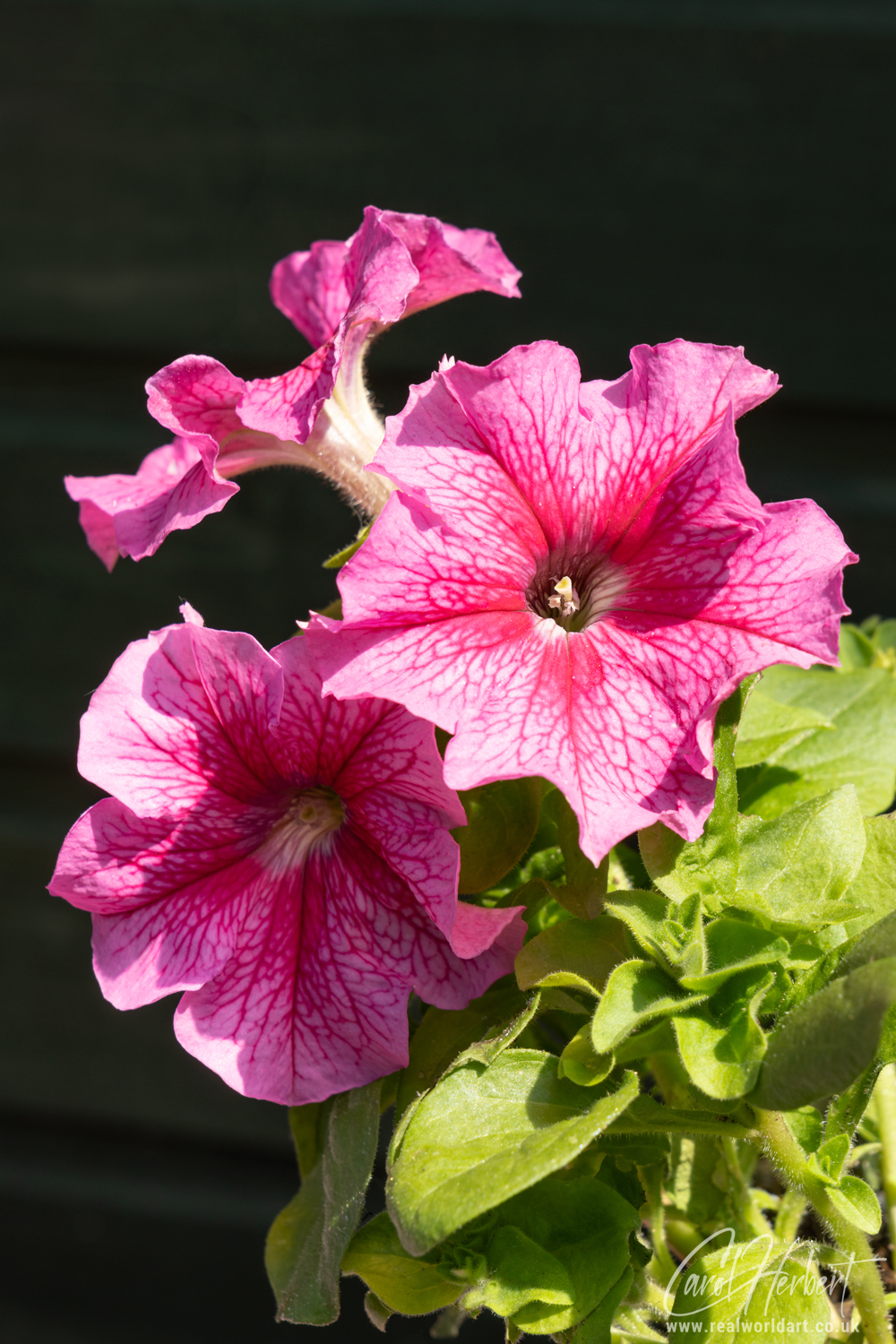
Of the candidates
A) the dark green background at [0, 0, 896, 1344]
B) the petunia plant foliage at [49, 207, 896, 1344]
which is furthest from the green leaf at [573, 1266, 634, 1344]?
the dark green background at [0, 0, 896, 1344]

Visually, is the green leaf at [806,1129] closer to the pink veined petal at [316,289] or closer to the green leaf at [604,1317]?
the green leaf at [604,1317]

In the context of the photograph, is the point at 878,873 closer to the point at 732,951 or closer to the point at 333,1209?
the point at 732,951

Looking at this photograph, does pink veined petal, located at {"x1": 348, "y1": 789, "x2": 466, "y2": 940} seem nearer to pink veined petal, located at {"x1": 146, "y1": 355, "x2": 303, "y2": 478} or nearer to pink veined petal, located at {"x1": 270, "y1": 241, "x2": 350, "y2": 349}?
pink veined petal, located at {"x1": 146, "y1": 355, "x2": 303, "y2": 478}

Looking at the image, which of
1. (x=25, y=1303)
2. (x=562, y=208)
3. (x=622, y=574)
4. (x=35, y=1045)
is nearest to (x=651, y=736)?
(x=622, y=574)

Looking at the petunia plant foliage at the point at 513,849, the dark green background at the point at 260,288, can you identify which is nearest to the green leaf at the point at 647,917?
the petunia plant foliage at the point at 513,849

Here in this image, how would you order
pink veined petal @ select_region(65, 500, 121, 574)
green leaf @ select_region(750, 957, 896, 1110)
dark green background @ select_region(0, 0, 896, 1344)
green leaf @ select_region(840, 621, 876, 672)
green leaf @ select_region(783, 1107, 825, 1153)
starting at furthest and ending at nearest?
dark green background @ select_region(0, 0, 896, 1344) < green leaf @ select_region(840, 621, 876, 672) < pink veined petal @ select_region(65, 500, 121, 574) < green leaf @ select_region(783, 1107, 825, 1153) < green leaf @ select_region(750, 957, 896, 1110)

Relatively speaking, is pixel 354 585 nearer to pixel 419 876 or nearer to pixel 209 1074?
pixel 419 876
